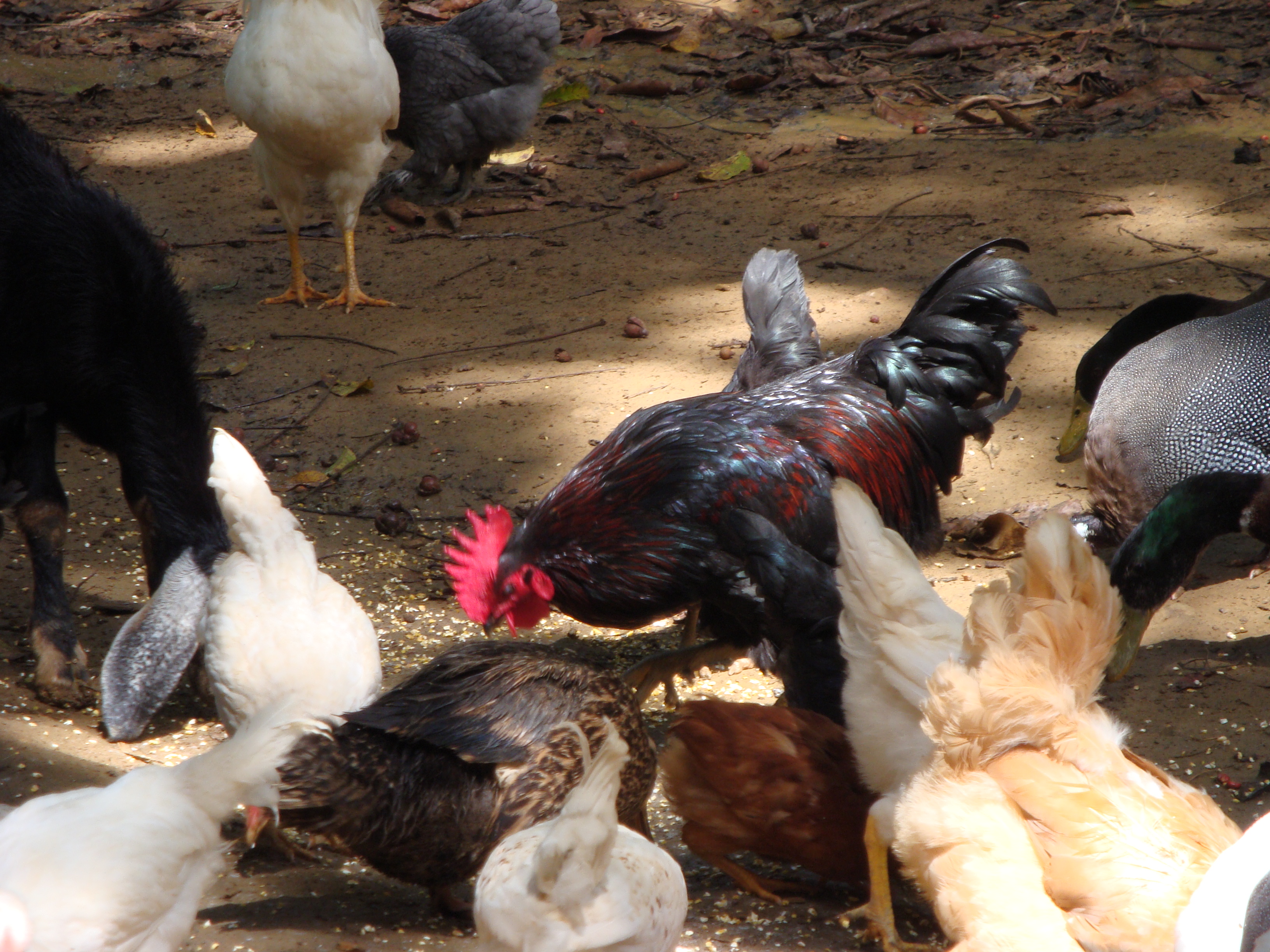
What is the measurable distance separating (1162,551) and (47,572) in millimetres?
3770

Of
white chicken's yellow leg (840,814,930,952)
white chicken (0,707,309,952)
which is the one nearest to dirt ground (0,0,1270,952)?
white chicken's yellow leg (840,814,930,952)

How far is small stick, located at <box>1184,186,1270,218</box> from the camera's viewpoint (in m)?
6.77

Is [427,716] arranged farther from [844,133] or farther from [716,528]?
[844,133]

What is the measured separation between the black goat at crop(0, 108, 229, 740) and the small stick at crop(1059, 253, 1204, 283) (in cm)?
470

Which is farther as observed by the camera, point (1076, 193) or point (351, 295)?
point (1076, 193)

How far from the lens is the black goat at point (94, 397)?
3.67m

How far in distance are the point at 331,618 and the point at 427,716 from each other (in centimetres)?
58

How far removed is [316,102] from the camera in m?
6.19

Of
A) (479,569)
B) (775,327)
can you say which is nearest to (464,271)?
(775,327)

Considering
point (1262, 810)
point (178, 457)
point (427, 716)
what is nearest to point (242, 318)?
point (178, 457)

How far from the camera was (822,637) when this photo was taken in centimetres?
336

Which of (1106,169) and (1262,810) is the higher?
(1106,169)

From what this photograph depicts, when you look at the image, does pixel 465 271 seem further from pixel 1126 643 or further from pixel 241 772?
pixel 241 772

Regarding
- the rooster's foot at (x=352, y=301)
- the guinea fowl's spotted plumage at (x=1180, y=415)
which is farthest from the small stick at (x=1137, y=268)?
the rooster's foot at (x=352, y=301)
